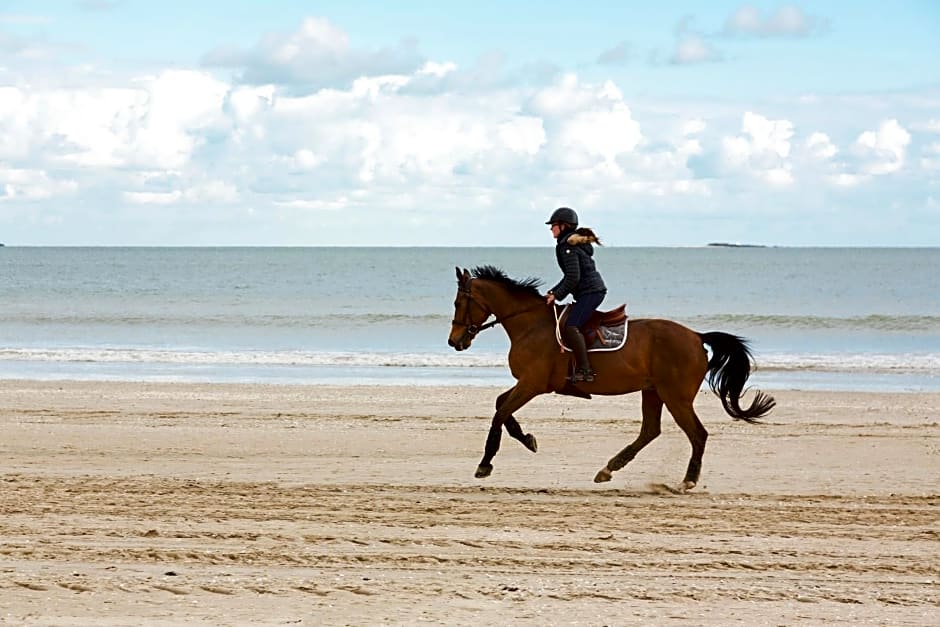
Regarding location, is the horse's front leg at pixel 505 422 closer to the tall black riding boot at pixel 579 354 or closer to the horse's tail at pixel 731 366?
the tall black riding boot at pixel 579 354

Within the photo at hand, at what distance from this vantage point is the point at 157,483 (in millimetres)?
10898

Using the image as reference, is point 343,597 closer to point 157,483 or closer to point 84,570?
point 84,570

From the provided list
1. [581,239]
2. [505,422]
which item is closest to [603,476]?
[505,422]

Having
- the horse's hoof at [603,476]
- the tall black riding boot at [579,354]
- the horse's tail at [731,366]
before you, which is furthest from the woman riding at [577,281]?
the horse's tail at [731,366]

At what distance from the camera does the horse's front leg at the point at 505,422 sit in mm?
11078

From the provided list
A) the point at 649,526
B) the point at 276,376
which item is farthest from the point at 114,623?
the point at 276,376

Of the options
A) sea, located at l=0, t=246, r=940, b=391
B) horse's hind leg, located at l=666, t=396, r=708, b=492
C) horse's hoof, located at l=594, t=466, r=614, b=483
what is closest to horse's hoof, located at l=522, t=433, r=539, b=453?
horse's hoof, located at l=594, t=466, r=614, b=483

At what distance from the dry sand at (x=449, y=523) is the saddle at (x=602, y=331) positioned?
4.36 feet

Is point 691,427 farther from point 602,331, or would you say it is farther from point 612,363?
point 602,331

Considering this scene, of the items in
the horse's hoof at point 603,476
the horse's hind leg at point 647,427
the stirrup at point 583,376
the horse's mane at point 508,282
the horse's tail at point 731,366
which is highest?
the horse's mane at point 508,282

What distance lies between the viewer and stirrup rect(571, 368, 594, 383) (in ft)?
36.0

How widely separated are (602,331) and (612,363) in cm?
31

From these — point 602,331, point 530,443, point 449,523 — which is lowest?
point 449,523

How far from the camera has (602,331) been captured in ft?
36.4
